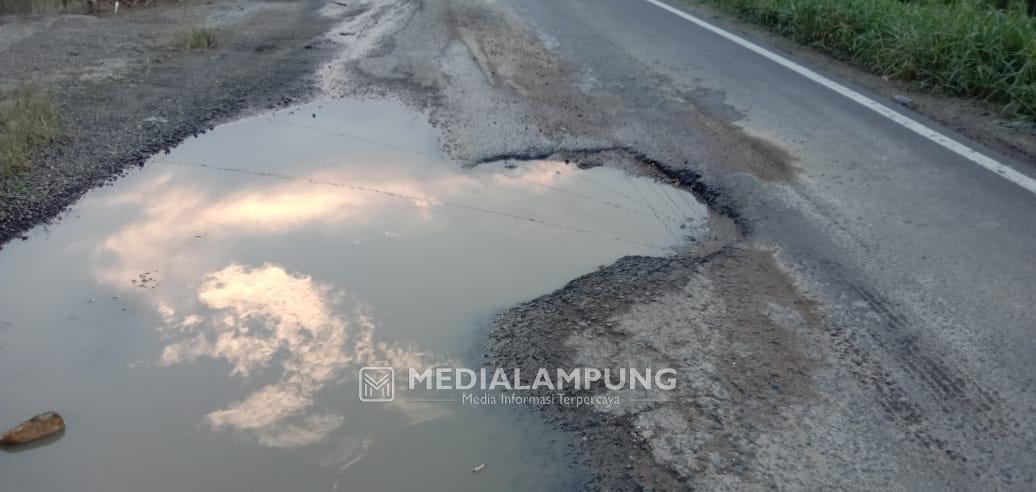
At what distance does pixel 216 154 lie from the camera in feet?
18.8

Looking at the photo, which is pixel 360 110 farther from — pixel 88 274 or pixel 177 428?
pixel 177 428

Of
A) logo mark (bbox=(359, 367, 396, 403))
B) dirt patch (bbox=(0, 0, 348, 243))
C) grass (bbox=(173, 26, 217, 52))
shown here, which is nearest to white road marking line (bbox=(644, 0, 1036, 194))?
logo mark (bbox=(359, 367, 396, 403))

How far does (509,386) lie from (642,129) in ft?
10.1

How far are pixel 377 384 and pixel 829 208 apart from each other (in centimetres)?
273

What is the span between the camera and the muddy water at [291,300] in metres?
3.10

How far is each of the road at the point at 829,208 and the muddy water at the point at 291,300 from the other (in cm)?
45

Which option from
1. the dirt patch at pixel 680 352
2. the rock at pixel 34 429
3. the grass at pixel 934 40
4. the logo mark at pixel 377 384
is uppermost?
the grass at pixel 934 40

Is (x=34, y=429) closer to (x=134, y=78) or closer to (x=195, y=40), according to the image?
(x=134, y=78)

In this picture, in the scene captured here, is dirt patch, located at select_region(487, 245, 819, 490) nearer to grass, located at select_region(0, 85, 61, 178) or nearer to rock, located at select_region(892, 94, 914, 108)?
rock, located at select_region(892, 94, 914, 108)

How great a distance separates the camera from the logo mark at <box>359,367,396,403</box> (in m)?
3.40

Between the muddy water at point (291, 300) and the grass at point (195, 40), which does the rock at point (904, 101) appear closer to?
the muddy water at point (291, 300)

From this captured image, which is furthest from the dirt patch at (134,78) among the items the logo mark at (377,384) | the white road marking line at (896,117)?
the white road marking line at (896,117)

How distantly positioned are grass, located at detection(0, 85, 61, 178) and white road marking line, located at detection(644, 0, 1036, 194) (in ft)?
19.1

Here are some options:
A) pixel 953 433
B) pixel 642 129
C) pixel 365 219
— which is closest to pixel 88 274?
pixel 365 219
